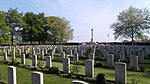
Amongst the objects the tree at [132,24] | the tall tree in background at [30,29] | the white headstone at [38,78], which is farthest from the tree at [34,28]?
the white headstone at [38,78]

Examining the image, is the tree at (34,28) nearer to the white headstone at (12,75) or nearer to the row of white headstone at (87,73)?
the row of white headstone at (87,73)

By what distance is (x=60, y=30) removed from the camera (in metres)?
68.8

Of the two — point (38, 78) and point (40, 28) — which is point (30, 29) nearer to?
point (40, 28)

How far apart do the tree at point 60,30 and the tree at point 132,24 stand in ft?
69.3

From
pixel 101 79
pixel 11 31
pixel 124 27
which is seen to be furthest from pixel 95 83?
pixel 11 31

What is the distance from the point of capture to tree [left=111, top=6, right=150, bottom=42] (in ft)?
159

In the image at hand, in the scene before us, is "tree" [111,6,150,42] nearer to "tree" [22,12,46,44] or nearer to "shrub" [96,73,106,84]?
"tree" [22,12,46,44]

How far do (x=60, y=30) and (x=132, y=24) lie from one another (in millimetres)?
24763

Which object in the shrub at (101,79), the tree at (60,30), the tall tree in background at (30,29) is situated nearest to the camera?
the shrub at (101,79)

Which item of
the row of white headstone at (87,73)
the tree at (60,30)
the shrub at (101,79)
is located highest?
the tree at (60,30)

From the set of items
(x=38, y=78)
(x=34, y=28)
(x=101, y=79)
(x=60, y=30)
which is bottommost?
(x=101, y=79)

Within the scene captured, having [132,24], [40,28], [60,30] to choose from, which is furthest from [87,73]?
[60,30]

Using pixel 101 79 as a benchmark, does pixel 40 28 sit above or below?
above

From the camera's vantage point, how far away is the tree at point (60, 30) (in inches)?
2702
